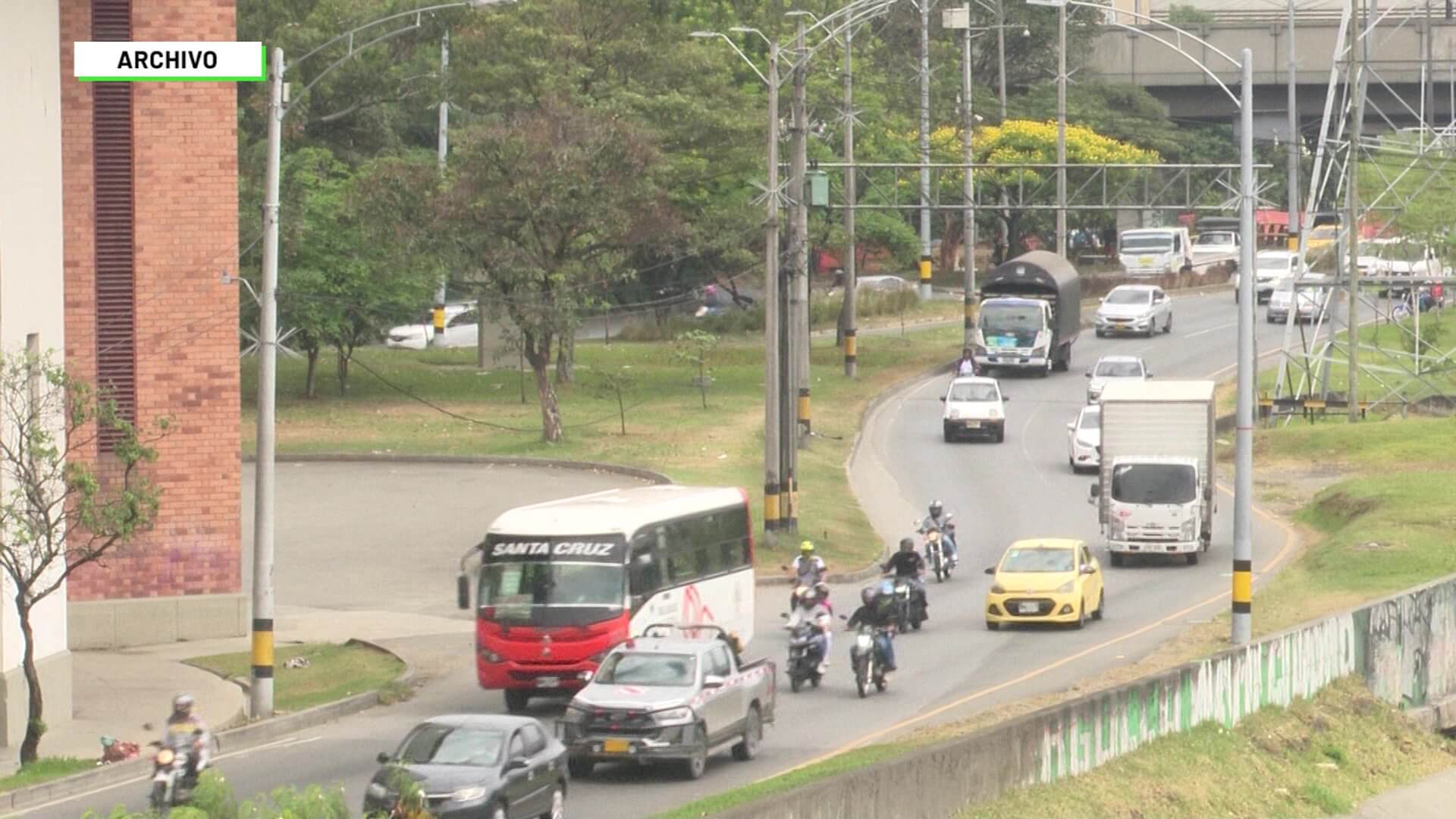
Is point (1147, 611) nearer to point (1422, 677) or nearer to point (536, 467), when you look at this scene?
point (1422, 677)

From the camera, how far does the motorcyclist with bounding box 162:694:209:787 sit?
61.0 feet

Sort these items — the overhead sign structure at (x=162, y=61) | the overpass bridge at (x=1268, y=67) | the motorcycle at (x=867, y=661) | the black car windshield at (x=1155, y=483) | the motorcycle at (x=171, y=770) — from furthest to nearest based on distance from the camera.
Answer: the overpass bridge at (x=1268, y=67) < the black car windshield at (x=1155, y=483) < the overhead sign structure at (x=162, y=61) < the motorcycle at (x=867, y=661) < the motorcycle at (x=171, y=770)

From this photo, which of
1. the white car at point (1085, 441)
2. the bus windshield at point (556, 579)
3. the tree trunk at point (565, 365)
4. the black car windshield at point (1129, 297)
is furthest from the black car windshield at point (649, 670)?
the black car windshield at point (1129, 297)

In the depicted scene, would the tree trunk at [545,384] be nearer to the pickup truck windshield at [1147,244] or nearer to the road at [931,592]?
the road at [931,592]

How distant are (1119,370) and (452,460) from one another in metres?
18.5

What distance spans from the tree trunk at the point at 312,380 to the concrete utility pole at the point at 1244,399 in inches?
1374

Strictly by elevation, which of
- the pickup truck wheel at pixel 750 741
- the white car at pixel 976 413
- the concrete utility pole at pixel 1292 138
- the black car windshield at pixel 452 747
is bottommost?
the pickup truck wheel at pixel 750 741

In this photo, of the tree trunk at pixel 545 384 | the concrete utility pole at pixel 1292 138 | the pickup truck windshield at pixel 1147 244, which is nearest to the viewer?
the tree trunk at pixel 545 384

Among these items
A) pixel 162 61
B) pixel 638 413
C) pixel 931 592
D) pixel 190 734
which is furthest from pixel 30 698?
pixel 638 413

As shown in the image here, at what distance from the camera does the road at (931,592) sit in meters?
22.4

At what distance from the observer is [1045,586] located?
→ 32531mm

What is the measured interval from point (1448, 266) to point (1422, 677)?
45402mm

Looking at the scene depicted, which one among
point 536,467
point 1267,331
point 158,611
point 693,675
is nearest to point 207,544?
point 158,611

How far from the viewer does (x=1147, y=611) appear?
34.1m
